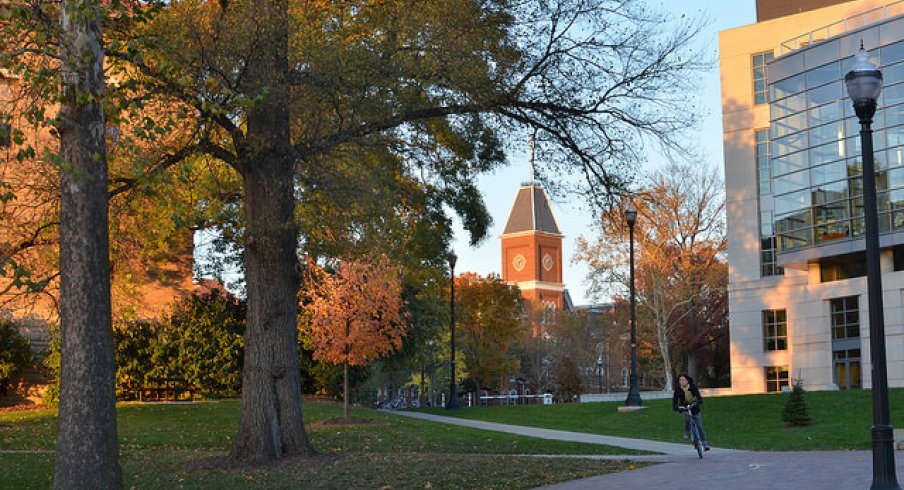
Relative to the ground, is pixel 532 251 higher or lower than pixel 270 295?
higher

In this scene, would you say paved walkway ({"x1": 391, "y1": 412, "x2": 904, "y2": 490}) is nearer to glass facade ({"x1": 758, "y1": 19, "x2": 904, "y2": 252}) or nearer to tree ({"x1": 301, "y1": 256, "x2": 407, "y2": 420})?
tree ({"x1": 301, "y1": 256, "x2": 407, "y2": 420})

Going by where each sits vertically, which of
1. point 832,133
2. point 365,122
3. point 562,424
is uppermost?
point 832,133

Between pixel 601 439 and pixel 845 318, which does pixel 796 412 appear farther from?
pixel 845 318

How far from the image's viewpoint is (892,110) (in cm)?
4350

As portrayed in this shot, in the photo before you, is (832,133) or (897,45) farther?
(832,133)

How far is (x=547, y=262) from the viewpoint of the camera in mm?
159750

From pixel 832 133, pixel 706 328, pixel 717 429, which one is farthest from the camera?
pixel 706 328

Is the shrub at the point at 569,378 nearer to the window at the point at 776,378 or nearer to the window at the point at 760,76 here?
the window at the point at 776,378

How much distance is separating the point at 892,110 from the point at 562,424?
22.4 m

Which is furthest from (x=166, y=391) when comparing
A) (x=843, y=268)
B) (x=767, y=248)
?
(x=767, y=248)

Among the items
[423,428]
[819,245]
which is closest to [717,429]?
[423,428]

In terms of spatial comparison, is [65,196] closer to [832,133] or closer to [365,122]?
[365,122]

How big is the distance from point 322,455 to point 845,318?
124 feet

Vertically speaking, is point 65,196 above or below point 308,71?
below
